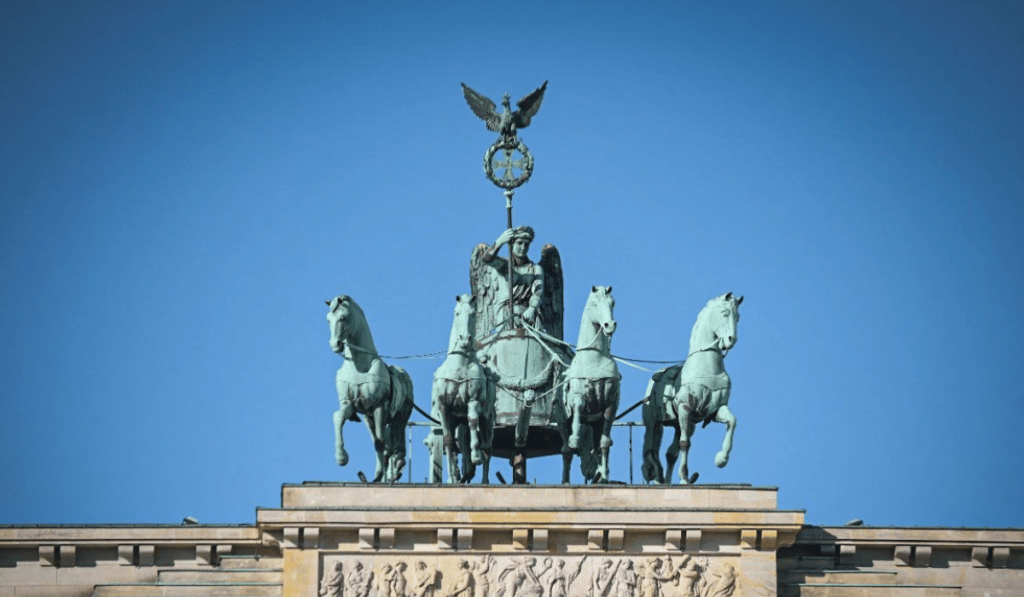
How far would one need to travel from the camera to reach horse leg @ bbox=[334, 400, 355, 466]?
60.8 meters

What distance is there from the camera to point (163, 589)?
59.9 m

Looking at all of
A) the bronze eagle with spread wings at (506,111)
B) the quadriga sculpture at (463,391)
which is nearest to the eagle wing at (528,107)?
the bronze eagle with spread wings at (506,111)

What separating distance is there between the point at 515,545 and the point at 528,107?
31.9ft

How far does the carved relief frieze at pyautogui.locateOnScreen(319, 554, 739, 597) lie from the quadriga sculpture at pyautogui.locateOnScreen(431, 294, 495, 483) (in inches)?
74.1

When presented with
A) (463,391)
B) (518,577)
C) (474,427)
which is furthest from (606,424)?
(518,577)

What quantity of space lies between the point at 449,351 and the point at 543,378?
4.05m

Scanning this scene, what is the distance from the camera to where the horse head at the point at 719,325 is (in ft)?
201

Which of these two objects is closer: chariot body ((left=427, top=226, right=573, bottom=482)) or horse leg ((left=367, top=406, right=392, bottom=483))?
horse leg ((left=367, top=406, right=392, bottom=483))

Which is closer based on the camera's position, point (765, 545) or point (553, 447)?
point (765, 545)

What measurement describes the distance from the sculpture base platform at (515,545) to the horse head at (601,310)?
2942mm

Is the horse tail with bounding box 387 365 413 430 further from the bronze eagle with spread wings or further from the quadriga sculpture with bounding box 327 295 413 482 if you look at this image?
the bronze eagle with spread wings

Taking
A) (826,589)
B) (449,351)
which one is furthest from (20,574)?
(826,589)

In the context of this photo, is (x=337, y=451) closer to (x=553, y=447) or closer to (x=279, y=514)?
(x=279, y=514)

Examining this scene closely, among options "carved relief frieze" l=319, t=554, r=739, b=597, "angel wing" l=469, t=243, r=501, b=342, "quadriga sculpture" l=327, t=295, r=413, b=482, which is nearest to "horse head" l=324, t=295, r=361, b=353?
"quadriga sculpture" l=327, t=295, r=413, b=482
